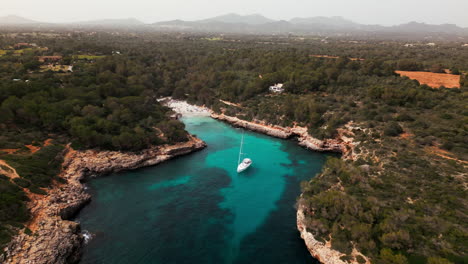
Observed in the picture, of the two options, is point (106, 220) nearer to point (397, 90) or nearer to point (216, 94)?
point (216, 94)

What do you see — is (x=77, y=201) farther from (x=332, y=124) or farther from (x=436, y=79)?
(x=436, y=79)

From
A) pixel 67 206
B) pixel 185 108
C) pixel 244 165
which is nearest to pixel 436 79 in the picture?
pixel 244 165

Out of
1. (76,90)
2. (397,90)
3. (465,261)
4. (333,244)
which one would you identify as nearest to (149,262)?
(333,244)

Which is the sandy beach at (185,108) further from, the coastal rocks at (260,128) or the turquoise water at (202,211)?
the turquoise water at (202,211)

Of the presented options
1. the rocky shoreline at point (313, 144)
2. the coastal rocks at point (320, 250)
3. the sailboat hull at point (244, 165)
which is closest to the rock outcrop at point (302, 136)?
the rocky shoreline at point (313, 144)

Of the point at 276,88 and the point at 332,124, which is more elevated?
the point at 276,88

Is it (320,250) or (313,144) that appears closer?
(320,250)
